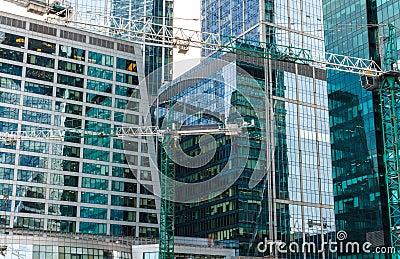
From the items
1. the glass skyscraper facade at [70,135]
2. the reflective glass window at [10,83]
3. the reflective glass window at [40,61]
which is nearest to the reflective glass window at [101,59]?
the glass skyscraper facade at [70,135]

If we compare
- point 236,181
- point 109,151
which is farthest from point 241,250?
point 109,151

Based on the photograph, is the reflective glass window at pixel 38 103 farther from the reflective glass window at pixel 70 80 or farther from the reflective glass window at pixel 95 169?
the reflective glass window at pixel 95 169

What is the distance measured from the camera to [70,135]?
113438mm

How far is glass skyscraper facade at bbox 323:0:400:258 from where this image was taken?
110 m

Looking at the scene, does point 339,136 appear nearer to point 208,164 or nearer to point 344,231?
point 344,231

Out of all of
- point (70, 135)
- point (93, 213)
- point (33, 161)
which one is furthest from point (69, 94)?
point (93, 213)

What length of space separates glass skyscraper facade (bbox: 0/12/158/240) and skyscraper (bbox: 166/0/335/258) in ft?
60.1

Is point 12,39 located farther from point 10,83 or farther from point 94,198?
point 94,198

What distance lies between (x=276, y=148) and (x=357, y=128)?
22157 millimetres

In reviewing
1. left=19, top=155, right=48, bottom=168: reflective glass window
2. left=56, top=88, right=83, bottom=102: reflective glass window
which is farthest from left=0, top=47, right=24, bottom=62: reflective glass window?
left=19, top=155, right=48, bottom=168: reflective glass window

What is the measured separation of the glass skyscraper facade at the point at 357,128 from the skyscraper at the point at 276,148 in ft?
48.0

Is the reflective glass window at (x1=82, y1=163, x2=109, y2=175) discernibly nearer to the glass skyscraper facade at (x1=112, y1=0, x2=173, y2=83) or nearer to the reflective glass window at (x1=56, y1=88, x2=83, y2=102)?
the reflective glass window at (x1=56, y1=88, x2=83, y2=102)

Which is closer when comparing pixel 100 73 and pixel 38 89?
pixel 38 89

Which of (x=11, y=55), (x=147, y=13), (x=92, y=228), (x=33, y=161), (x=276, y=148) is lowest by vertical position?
(x=92, y=228)
